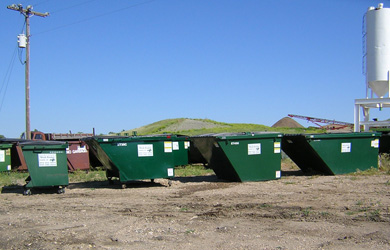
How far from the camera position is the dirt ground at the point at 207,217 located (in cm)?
579

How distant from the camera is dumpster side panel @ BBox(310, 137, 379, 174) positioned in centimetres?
1267

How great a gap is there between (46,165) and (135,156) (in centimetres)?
227

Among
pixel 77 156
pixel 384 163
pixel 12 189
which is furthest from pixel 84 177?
pixel 384 163

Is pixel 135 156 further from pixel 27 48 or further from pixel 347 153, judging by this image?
pixel 27 48

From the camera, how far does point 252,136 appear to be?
38.7ft

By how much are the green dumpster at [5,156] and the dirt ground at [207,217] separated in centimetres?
539

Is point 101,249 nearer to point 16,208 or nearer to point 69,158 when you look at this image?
point 16,208

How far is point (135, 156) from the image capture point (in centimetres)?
1149

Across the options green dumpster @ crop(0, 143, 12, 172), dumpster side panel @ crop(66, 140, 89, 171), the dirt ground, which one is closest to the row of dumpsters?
the dirt ground

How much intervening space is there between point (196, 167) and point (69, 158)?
16.4 ft

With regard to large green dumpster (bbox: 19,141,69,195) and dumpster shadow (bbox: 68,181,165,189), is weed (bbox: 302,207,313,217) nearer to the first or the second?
dumpster shadow (bbox: 68,181,165,189)

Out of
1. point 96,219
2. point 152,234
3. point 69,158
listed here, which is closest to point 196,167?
point 69,158

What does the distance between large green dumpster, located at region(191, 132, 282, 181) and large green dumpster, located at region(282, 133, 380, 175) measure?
115 cm

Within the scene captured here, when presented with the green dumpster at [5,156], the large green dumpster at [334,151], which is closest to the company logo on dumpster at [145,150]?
the large green dumpster at [334,151]
